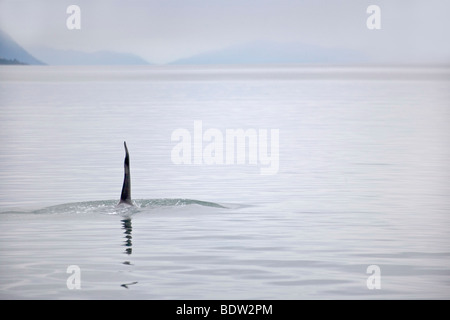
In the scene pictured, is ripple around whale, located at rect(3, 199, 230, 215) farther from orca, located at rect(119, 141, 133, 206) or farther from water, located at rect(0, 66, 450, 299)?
orca, located at rect(119, 141, 133, 206)

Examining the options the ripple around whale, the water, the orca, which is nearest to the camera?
the water

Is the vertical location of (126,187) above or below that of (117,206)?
above

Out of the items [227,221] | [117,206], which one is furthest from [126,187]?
[227,221]

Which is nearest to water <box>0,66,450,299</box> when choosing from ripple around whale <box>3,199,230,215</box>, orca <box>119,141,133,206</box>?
ripple around whale <box>3,199,230,215</box>

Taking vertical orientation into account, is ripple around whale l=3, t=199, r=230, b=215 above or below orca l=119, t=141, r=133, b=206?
below

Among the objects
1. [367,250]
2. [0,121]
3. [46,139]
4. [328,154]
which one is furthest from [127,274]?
[0,121]

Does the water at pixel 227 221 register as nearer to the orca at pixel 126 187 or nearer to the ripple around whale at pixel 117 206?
the ripple around whale at pixel 117 206

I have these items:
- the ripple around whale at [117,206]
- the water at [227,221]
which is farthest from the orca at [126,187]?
the water at [227,221]

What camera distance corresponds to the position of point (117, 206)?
28.4 meters

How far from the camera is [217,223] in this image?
25.9 metres

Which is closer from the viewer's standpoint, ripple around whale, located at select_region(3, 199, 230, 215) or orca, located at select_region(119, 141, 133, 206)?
orca, located at select_region(119, 141, 133, 206)

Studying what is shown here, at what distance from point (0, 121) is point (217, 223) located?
133ft

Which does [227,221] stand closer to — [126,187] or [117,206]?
[126,187]

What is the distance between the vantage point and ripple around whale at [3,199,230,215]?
27.8m
